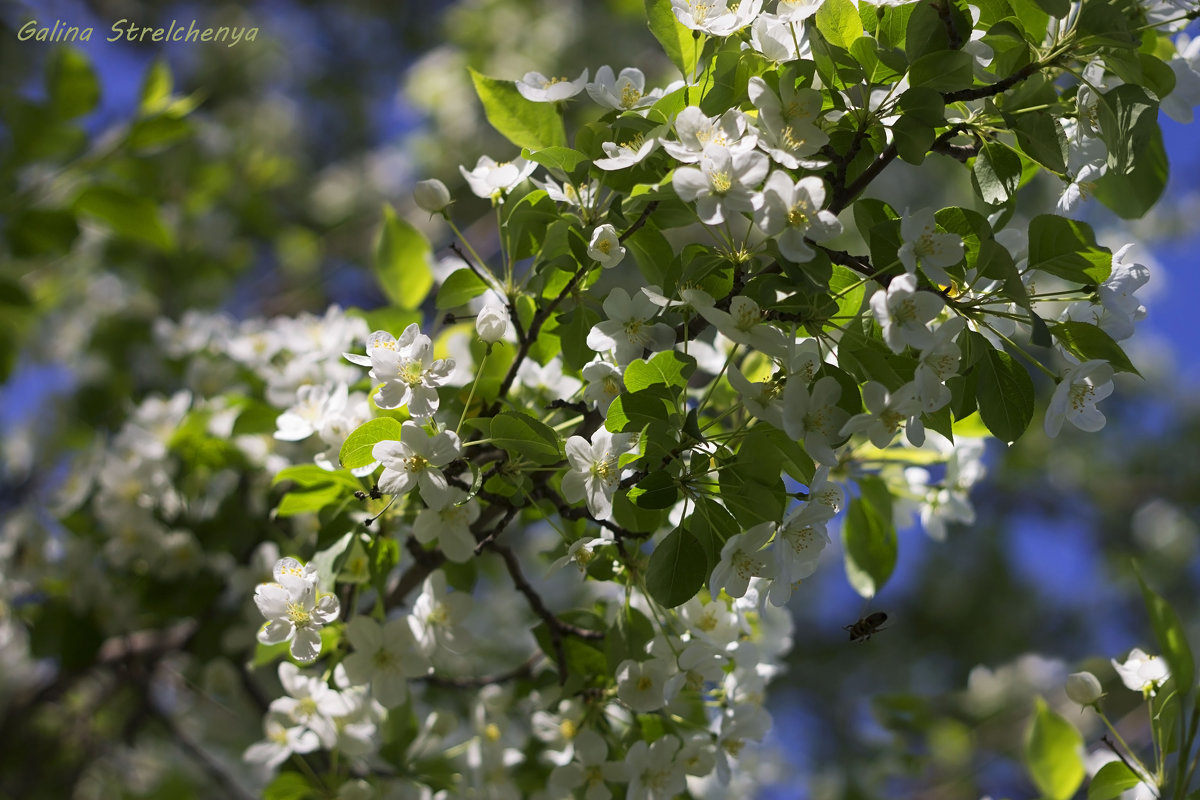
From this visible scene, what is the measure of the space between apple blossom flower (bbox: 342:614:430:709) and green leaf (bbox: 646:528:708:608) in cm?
38

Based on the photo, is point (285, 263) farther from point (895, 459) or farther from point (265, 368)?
point (895, 459)

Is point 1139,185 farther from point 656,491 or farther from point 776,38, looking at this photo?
point 656,491

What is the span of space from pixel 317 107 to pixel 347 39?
0.54 meters

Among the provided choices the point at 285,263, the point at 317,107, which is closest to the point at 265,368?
the point at 285,263

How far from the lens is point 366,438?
0.98 metres

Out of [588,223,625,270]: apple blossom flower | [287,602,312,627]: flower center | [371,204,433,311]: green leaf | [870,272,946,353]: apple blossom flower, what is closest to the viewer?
[870,272,946,353]: apple blossom flower

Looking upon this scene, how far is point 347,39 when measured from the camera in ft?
20.1

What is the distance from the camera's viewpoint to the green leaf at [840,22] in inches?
36.4

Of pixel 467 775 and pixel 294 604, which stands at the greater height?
pixel 294 604

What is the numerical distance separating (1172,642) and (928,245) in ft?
1.84

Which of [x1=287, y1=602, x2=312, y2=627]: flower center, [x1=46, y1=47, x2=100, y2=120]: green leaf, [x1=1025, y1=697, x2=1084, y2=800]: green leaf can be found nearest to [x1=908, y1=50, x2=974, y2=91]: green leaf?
[x1=287, y1=602, x2=312, y2=627]: flower center

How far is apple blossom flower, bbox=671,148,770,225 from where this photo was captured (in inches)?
32.8

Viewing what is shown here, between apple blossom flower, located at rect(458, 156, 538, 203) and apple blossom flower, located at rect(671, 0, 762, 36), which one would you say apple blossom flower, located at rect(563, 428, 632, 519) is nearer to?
apple blossom flower, located at rect(458, 156, 538, 203)

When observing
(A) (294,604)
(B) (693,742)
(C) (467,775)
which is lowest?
(C) (467,775)
